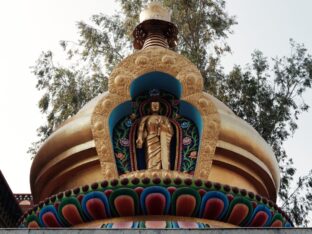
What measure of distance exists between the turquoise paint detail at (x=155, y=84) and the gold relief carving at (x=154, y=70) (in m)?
0.03

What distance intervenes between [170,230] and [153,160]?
171 cm

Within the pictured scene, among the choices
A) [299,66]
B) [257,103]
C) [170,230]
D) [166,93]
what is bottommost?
[170,230]

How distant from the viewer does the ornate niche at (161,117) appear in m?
4.45

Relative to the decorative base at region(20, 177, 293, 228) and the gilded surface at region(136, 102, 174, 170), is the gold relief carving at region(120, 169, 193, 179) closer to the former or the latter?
the gilded surface at region(136, 102, 174, 170)

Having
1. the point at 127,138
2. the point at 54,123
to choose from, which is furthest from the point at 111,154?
the point at 54,123

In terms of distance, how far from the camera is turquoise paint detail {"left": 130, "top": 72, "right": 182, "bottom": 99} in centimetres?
461

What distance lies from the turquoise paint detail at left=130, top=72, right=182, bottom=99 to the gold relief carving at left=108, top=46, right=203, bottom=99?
1.3 inches

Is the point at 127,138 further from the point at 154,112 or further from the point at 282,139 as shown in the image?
the point at 282,139

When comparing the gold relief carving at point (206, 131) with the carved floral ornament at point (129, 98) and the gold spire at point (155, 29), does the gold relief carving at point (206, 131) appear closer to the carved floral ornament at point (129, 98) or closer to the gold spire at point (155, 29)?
the carved floral ornament at point (129, 98)

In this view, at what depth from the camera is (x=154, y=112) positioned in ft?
15.1

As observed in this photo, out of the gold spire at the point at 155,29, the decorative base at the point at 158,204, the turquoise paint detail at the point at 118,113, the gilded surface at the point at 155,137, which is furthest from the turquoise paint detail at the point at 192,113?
the gold spire at the point at 155,29

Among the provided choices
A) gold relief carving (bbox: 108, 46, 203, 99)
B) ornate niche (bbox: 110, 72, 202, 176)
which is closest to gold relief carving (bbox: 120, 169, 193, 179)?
ornate niche (bbox: 110, 72, 202, 176)

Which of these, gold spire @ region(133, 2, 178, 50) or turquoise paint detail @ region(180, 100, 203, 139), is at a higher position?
gold spire @ region(133, 2, 178, 50)

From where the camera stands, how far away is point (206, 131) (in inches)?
175
